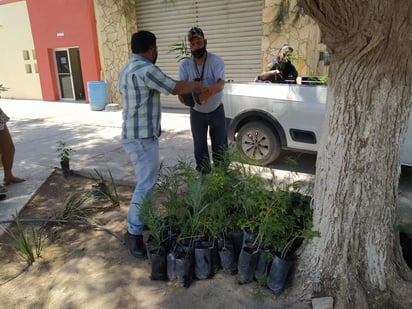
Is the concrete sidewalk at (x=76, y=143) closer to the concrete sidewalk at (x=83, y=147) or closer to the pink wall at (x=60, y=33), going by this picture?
the concrete sidewalk at (x=83, y=147)

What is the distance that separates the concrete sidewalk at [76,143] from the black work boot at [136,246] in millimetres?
1662

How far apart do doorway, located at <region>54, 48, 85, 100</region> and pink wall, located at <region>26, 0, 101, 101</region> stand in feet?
0.79

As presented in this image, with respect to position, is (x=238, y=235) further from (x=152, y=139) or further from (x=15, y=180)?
(x=15, y=180)

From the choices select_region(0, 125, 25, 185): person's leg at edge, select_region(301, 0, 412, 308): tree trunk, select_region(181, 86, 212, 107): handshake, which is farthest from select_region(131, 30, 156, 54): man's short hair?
select_region(0, 125, 25, 185): person's leg at edge

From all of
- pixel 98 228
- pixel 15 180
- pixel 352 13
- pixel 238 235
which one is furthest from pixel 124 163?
pixel 352 13

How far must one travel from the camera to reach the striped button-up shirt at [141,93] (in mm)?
2605

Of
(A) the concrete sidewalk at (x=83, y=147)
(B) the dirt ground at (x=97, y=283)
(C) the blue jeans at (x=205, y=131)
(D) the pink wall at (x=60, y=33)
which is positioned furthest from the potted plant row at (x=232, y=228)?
(D) the pink wall at (x=60, y=33)

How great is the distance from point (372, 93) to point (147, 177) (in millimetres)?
1832

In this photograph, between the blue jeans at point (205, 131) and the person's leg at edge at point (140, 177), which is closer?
the person's leg at edge at point (140, 177)

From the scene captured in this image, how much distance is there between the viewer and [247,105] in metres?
4.87

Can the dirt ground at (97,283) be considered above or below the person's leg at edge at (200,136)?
below

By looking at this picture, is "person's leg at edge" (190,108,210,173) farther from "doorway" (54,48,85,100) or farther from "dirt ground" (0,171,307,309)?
"doorway" (54,48,85,100)

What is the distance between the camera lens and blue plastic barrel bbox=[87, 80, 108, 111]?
449 inches

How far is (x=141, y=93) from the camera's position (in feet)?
8.80
